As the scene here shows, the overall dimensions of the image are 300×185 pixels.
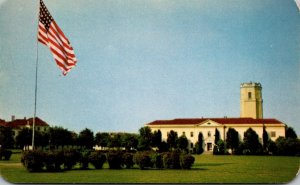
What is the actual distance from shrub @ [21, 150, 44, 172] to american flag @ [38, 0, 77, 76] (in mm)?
2853

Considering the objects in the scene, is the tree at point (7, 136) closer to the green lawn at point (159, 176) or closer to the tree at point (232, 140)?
the green lawn at point (159, 176)

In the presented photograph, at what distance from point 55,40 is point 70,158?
4.51 meters

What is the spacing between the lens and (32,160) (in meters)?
13.3

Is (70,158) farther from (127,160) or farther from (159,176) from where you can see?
(159,176)

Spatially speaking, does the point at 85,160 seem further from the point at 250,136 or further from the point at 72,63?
the point at 250,136

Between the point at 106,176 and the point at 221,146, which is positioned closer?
the point at 106,176

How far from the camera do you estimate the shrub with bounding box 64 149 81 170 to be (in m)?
14.7

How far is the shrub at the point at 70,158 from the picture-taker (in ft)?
48.2

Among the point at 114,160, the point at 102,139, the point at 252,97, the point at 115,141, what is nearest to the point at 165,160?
the point at 114,160

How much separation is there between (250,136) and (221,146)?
277cm

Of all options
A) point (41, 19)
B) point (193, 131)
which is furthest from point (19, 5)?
point (193, 131)

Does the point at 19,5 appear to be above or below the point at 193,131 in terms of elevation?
above

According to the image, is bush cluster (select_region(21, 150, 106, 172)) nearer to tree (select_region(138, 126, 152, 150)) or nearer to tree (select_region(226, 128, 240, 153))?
tree (select_region(138, 126, 152, 150))

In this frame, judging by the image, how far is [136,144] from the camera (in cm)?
3588
